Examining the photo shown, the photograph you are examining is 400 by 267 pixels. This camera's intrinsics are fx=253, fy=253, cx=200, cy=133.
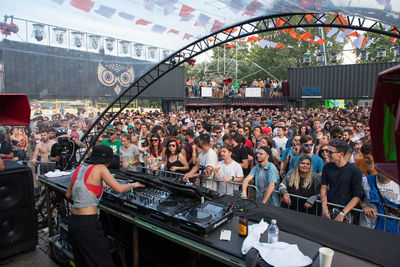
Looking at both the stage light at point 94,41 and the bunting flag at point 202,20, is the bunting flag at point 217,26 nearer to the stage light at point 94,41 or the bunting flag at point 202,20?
the bunting flag at point 202,20

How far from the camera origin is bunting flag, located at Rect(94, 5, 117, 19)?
16.5ft

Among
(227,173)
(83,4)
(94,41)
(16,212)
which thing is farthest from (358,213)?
(94,41)

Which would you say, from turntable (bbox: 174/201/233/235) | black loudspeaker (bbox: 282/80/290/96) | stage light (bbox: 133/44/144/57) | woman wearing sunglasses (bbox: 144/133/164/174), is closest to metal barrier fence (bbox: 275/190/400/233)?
turntable (bbox: 174/201/233/235)

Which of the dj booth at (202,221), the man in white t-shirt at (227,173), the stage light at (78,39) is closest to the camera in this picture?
the dj booth at (202,221)

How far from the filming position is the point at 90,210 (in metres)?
2.86

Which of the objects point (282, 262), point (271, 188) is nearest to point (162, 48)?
point (271, 188)

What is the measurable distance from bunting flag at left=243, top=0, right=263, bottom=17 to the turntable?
4521 mm

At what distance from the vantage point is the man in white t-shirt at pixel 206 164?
13.9 feet

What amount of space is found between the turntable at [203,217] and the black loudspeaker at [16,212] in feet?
9.11

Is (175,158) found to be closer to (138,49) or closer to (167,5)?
(167,5)

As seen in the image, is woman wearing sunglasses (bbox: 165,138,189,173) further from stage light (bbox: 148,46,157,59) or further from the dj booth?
stage light (bbox: 148,46,157,59)

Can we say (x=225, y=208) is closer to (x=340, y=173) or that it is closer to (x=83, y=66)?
(x=340, y=173)

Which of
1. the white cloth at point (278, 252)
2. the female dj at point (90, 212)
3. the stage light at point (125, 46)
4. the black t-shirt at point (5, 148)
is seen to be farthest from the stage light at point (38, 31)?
the white cloth at point (278, 252)

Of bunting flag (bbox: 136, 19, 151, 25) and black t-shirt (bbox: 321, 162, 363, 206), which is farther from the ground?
bunting flag (bbox: 136, 19, 151, 25)
